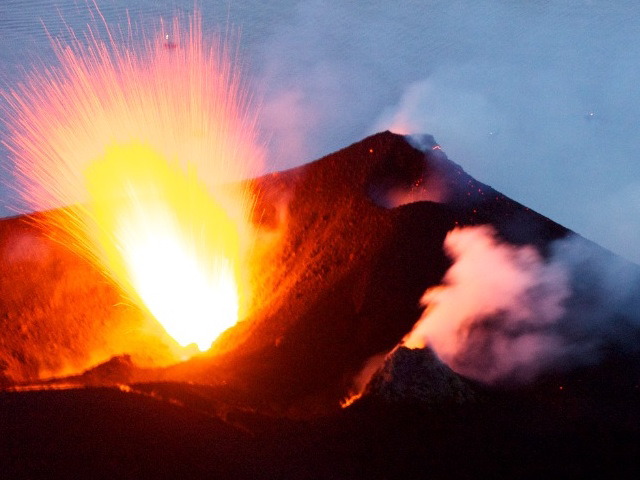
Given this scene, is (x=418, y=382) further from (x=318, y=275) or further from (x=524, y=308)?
(x=318, y=275)

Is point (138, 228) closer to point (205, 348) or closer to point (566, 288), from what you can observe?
point (205, 348)

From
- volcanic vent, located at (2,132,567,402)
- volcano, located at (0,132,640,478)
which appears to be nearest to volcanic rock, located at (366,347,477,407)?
volcano, located at (0,132,640,478)

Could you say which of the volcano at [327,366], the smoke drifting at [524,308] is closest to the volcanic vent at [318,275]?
the volcano at [327,366]

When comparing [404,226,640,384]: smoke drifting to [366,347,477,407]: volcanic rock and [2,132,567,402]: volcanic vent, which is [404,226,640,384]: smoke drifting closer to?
[2,132,567,402]: volcanic vent

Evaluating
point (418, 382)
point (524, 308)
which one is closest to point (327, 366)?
point (418, 382)

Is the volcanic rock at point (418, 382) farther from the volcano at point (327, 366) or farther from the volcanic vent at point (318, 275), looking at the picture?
the volcanic vent at point (318, 275)
